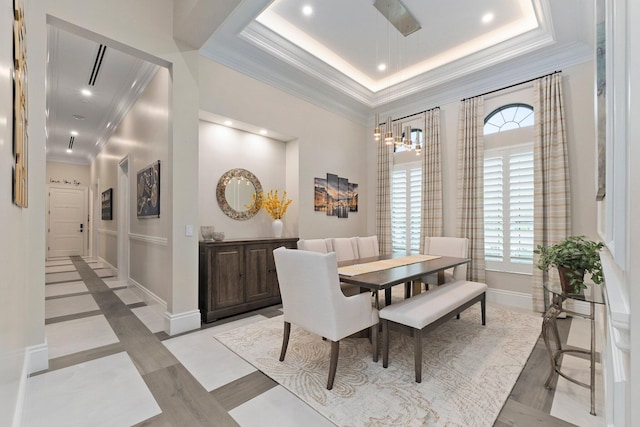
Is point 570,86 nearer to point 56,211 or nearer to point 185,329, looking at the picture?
point 185,329

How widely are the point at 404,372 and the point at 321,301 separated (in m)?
0.90

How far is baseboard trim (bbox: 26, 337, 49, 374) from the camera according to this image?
2207 millimetres

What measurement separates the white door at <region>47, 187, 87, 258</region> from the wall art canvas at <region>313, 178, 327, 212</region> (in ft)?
28.7

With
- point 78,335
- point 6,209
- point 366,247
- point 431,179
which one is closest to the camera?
point 6,209

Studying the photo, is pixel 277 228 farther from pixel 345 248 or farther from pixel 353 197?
pixel 353 197

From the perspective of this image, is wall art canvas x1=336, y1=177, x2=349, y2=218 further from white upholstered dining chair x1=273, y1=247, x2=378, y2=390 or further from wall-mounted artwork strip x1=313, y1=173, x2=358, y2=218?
white upholstered dining chair x1=273, y1=247, x2=378, y2=390

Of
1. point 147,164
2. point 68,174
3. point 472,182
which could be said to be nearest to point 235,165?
point 147,164

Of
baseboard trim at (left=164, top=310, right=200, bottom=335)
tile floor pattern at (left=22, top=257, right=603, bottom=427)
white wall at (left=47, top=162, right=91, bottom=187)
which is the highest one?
white wall at (left=47, top=162, right=91, bottom=187)

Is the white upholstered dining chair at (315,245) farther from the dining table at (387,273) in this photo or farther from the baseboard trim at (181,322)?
the baseboard trim at (181,322)

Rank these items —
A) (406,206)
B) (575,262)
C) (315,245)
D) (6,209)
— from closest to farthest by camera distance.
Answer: (6,209) → (575,262) → (315,245) → (406,206)

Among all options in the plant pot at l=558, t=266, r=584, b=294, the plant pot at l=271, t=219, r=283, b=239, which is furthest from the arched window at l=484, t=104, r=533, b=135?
the plant pot at l=271, t=219, r=283, b=239

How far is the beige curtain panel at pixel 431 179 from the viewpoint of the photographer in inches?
182

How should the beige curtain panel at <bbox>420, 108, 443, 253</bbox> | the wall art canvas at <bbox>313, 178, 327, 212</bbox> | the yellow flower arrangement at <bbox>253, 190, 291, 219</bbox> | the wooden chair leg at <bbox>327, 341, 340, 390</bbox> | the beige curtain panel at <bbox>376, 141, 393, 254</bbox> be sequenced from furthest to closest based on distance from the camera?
the beige curtain panel at <bbox>376, 141, 393, 254</bbox> → the wall art canvas at <bbox>313, 178, 327, 212</bbox> → the beige curtain panel at <bbox>420, 108, 443, 253</bbox> → the yellow flower arrangement at <bbox>253, 190, 291, 219</bbox> → the wooden chair leg at <bbox>327, 341, 340, 390</bbox>

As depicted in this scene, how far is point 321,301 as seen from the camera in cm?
207
